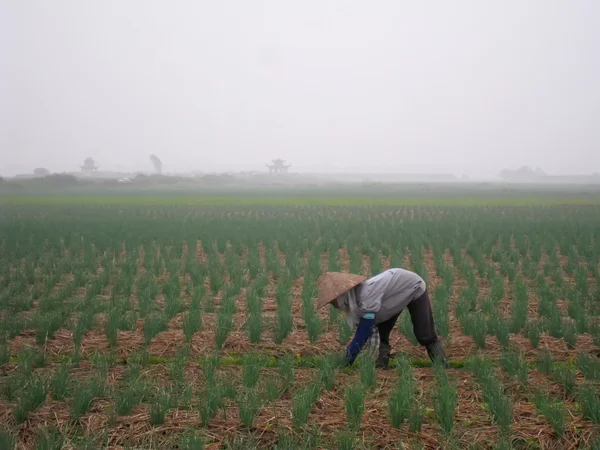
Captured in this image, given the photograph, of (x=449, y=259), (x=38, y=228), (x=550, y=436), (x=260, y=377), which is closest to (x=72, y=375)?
(x=260, y=377)

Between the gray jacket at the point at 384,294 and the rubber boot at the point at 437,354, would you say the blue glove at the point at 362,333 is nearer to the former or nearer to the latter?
the gray jacket at the point at 384,294

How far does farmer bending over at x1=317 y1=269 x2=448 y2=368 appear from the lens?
3809mm

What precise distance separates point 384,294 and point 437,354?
2.29 ft

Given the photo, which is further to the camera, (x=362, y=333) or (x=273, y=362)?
(x=273, y=362)

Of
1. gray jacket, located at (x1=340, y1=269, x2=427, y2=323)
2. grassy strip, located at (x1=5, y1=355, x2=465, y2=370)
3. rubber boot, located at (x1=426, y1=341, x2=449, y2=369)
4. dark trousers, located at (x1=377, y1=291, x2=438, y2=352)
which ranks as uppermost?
gray jacket, located at (x1=340, y1=269, x2=427, y2=323)

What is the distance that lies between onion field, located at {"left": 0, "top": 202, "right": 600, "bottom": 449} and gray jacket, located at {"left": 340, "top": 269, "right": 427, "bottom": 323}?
1.26 feet

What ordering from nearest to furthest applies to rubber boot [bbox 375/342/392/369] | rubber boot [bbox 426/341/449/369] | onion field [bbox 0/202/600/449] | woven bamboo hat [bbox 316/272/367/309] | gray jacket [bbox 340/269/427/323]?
onion field [bbox 0/202/600/449], woven bamboo hat [bbox 316/272/367/309], gray jacket [bbox 340/269/427/323], rubber boot [bbox 426/341/449/369], rubber boot [bbox 375/342/392/369]

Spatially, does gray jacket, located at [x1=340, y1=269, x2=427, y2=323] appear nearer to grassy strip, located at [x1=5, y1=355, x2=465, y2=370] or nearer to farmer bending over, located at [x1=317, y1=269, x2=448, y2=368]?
farmer bending over, located at [x1=317, y1=269, x2=448, y2=368]

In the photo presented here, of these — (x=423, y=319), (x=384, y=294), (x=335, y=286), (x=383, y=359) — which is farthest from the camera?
(x=383, y=359)

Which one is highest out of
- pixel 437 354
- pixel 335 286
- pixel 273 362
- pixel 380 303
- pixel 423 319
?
pixel 335 286

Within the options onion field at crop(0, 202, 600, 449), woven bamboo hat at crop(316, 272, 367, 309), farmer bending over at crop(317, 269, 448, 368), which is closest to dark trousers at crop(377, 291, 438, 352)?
farmer bending over at crop(317, 269, 448, 368)

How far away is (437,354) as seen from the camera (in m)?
4.17

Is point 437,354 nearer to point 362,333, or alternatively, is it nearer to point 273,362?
point 362,333

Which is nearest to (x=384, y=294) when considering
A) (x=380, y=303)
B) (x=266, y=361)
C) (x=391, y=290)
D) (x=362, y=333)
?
(x=391, y=290)
